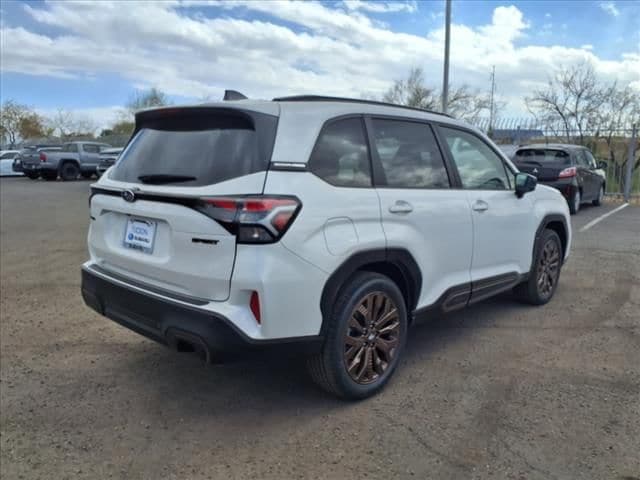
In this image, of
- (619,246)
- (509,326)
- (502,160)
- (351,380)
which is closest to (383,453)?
(351,380)

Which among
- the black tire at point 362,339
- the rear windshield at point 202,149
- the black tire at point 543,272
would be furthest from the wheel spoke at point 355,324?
the black tire at point 543,272

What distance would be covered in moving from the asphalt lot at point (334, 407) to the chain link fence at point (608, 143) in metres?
11.8

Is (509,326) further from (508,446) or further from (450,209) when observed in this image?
(508,446)

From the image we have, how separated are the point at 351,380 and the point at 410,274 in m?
0.80

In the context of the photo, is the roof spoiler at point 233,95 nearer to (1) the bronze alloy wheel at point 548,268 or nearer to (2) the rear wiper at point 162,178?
→ (2) the rear wiper at point 162,178

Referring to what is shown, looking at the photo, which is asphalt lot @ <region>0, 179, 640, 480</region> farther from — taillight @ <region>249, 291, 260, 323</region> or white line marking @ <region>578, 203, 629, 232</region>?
white line marking @ <region>578, 203, 629, 232</region>

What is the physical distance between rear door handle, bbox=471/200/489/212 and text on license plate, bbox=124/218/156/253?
2347mm

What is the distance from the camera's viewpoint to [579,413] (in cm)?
319

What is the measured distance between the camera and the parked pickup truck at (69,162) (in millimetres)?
22906

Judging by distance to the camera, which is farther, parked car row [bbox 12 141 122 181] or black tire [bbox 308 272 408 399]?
parked car row [bbox 12 141 122 181]

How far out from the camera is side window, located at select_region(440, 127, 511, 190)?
161 inches

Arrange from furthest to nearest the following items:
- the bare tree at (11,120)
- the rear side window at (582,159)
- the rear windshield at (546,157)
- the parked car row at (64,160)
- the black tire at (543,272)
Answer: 1. the bare tree at (11,120)
2. the parked car row at (64,160)
3. the rear side window at (582,159)
4. the rear windshield at (546,157)
5. the black tire at (543,272)

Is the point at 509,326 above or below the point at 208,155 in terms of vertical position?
below

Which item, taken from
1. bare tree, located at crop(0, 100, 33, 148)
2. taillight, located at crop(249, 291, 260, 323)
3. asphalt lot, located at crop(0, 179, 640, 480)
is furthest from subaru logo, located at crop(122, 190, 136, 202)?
bare tree, located at crop(0, 100, 33, 148)
